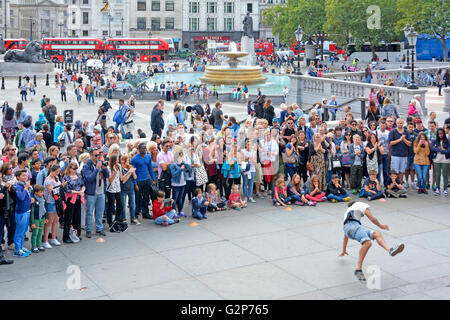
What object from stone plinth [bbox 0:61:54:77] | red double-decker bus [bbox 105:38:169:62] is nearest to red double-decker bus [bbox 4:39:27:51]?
red double-decker bus [bbox 105:38:169:62]

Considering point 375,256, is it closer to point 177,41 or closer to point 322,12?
point 322,12

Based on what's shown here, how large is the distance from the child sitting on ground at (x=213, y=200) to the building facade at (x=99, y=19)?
11102 centimetres

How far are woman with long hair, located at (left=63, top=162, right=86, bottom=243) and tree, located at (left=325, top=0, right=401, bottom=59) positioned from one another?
60.9m

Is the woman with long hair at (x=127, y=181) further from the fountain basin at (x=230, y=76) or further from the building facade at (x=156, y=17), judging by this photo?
the building facade at (x=156, y=17)

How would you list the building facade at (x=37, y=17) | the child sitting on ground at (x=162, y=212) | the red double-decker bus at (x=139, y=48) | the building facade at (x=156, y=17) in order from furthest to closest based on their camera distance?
1. the building facade at (x=37, y=17)
2. the building facade at (x=156, y=17)
3. the red double-decker bus at (x=139, y=48)
4. the child sitting on ground at (x=162, y=212)

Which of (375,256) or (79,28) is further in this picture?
(79,28)

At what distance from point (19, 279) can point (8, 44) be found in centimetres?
Result: 8898

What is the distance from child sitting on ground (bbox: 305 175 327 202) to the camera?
15922 mm

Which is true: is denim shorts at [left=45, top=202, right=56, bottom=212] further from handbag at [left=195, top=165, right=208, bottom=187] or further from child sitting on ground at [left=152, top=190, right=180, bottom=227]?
handbag at [left=195, top=165, right=208, bottom=187]

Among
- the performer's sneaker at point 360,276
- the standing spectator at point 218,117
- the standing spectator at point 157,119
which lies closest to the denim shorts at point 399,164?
the standing spectator at point 218,117

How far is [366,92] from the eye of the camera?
28.9 meters

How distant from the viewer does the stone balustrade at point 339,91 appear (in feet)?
88.2

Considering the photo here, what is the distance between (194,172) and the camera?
1527cm

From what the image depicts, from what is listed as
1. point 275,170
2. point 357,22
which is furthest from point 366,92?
point 357,22
